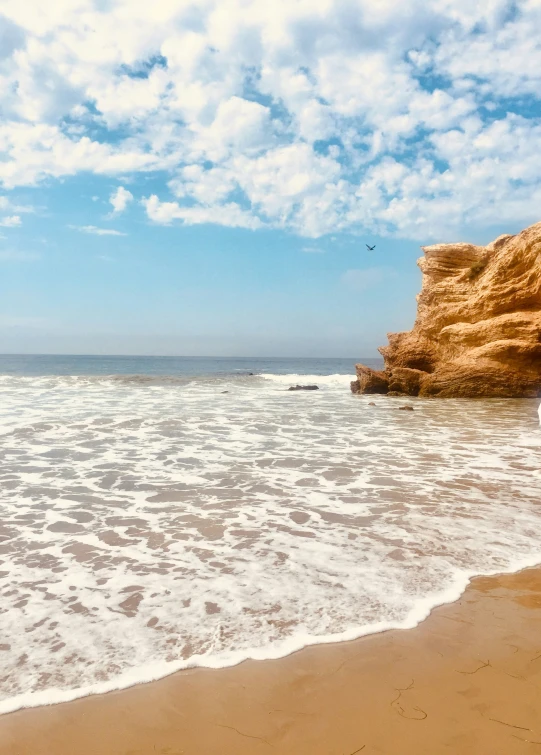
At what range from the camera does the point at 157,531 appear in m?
5.15

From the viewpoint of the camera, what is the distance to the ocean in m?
3.14

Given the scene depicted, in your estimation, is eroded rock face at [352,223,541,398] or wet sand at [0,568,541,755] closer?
wet sand at [0,568,541,755]

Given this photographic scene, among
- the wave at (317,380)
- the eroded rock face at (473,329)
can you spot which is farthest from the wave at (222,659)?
the wave at (317,380)

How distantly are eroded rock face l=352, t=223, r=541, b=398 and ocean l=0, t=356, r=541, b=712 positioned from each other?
12.2 metres

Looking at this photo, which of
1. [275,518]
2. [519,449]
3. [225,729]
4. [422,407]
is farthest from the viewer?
[422,407]

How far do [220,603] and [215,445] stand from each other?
254 inches

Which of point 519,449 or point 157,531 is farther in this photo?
point 519,449

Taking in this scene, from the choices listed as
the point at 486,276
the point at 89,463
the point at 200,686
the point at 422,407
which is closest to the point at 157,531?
the point at 200,686

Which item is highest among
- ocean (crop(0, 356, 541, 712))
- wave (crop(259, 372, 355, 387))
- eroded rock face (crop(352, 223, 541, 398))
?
eroded rock face (crop(352, 223, 541, 398))

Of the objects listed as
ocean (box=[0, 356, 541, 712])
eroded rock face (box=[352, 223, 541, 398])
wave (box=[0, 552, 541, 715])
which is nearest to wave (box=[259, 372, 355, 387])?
eroded rock face (box=[352, 223, 541, 398])

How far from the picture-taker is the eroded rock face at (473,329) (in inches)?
850

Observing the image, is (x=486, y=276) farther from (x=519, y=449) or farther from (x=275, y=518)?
(x=275, y=518)

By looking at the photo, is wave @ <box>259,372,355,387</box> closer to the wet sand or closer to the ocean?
the ocean

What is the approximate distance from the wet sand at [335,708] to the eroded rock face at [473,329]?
2038 cm
